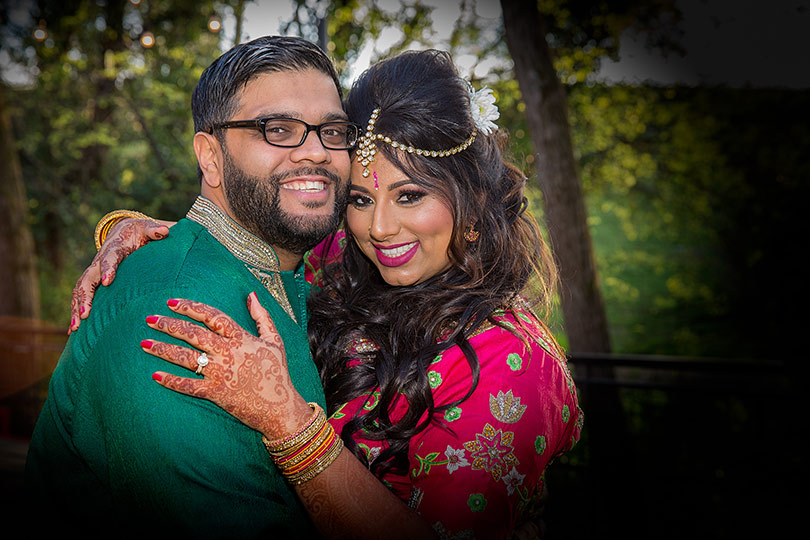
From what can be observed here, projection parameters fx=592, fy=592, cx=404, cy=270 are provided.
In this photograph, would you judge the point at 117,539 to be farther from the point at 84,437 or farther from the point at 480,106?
the point at 480,106

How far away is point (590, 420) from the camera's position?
5.04m

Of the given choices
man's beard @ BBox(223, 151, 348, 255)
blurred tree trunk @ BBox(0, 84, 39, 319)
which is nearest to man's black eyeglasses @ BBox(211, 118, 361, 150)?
man's beard @ BBox(223, 151, 348, 255)

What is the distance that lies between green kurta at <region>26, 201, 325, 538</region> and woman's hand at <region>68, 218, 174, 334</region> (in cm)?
4

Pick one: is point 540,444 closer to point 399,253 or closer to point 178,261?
point 399,253

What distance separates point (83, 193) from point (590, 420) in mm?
9506

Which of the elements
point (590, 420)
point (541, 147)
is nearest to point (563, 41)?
point (541, 147)

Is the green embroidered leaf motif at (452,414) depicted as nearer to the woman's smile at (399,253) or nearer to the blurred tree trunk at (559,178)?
the woman's smile at (399,253)

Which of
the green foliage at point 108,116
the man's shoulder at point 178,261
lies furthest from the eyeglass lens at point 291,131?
the green foliage at point 108,116

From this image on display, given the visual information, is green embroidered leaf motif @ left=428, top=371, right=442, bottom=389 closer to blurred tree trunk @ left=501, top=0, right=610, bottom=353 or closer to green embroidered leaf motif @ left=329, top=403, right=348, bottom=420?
green embroidered leaf motif @ left=329, top=403, right=348, bottom=420

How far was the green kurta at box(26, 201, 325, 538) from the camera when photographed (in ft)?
4.98

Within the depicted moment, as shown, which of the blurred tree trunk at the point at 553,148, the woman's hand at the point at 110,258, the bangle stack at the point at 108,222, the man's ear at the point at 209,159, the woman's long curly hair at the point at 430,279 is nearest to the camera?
the woman's hand at the point at 110,258

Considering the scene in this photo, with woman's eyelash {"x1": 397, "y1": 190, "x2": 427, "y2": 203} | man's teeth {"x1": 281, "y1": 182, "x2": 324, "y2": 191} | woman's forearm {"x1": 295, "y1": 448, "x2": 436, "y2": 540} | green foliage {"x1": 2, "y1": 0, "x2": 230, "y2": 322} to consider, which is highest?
green foliage {"x1": 2, "y1": 0, "x2": 230, "y2": 322}

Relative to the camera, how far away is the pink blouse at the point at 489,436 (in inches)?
73.9

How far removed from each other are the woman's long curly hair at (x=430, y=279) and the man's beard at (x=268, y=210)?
49 cm
